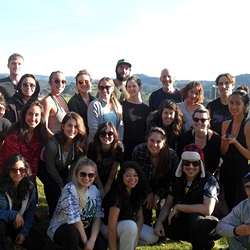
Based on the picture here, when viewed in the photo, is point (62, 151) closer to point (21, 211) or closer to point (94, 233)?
point (21, 211)

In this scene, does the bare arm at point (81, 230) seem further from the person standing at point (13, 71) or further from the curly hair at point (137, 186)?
the person standing at point (13, 71)

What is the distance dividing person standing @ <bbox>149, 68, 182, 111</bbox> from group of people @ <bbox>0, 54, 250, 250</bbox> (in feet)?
1.55

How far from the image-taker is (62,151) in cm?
545

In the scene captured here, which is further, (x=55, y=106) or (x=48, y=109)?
(x=55, y=106)

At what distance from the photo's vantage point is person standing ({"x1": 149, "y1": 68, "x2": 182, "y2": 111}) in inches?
283

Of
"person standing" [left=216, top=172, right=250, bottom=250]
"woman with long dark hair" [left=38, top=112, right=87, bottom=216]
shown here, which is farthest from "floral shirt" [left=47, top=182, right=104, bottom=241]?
"person standing" [left=216, top=172, right=250, bottom=250]

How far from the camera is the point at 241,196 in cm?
544

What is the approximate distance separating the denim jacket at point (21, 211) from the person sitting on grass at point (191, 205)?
189 centimetres

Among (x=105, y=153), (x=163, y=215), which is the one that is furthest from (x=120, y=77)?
(x=163, y=215)

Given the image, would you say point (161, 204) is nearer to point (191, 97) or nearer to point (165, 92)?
point (191, 97)

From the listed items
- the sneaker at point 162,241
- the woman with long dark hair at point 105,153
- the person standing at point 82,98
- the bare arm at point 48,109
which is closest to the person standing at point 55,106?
the bare arm at point 48,109

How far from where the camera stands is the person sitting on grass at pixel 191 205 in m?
4.64

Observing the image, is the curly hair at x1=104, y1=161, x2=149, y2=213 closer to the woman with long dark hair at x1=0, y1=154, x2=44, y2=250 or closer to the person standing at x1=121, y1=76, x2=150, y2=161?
the woman with long dark hair at x1=0, y1=154, x2=44, y2=250

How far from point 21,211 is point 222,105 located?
4214 millimetres
